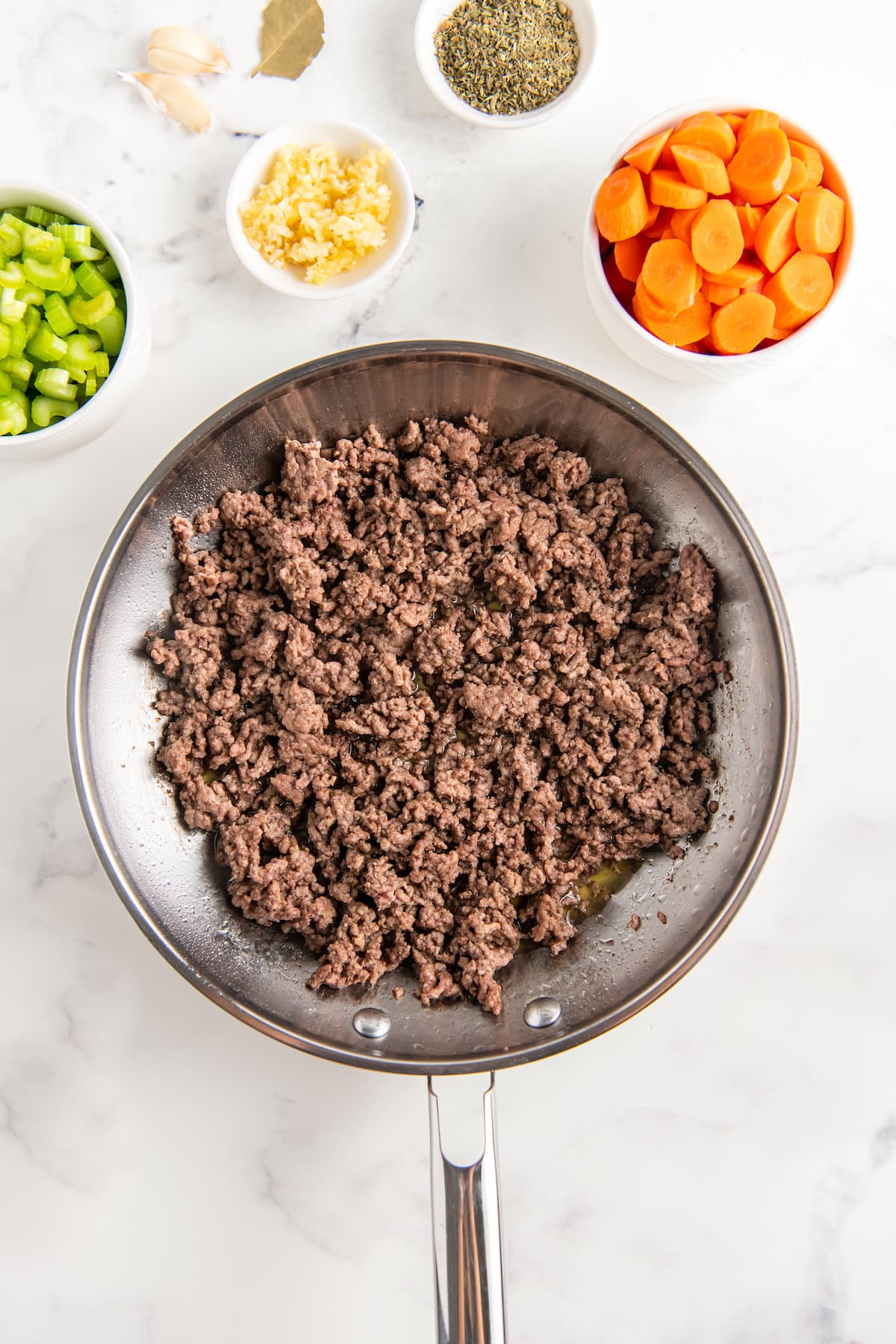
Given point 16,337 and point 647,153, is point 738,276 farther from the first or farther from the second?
point 16,337

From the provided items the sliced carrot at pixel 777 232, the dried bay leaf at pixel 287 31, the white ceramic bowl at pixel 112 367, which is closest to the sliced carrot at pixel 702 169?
the sliced carrot at pixel 777 232

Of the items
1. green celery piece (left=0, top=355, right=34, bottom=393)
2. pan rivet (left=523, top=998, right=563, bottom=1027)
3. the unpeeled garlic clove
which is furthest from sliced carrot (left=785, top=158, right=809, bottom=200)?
pan rivet (left=523, top=998, right=563, bottom=1027)

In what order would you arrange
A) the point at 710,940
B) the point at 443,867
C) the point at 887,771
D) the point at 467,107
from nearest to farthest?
the point at 710,940 < the point at 443,867 < the point at 467,107 < the point at 887,771

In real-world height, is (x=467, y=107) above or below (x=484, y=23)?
below

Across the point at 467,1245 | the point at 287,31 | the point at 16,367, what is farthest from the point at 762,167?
the point at 467,1245

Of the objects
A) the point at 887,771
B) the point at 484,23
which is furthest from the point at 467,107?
the point at 887,771

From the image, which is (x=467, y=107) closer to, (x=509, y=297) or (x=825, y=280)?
(x=509, y=297)

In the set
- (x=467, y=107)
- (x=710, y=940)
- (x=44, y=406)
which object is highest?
(x=467, y=107)
